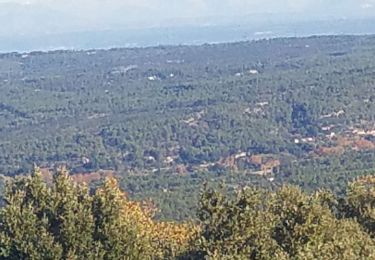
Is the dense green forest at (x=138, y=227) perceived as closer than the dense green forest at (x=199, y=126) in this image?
Yes

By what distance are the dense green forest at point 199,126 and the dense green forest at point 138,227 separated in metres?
36.6

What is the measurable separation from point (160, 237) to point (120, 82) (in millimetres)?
130417

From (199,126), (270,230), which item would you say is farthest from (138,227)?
(199,126)

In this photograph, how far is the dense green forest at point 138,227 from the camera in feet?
88.7

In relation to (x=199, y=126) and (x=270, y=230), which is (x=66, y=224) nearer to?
(x=270, y=230)

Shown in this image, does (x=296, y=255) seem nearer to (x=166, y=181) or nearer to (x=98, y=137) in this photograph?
(x=166, y=181)

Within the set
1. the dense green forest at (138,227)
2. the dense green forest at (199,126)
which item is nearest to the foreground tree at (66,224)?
the dense green forest at (138,227)

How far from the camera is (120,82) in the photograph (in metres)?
164

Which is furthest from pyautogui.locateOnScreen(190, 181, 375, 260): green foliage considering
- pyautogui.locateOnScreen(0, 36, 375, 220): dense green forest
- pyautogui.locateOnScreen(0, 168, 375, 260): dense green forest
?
pyautogui.locateOnScreen(0, 36, 375, 220): dense green forest

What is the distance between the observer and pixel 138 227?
1158 inches

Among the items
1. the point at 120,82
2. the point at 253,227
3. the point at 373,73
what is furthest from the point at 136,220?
the point at 120,82

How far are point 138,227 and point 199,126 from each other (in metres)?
93.0

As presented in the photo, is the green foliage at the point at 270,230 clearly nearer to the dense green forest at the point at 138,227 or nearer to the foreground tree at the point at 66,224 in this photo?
the dense green forest at the point at 138,227

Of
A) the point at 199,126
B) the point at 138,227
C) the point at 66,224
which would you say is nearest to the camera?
the point at 66,224
